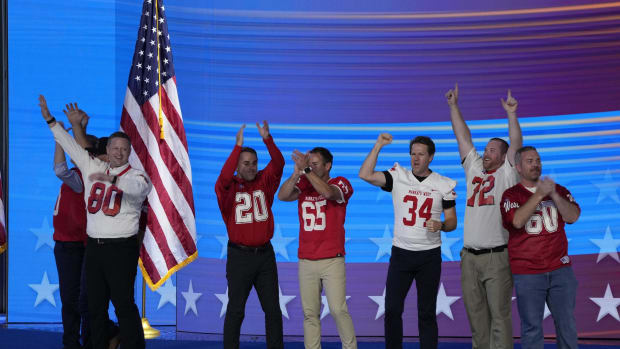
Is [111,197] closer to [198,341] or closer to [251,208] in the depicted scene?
[251,208]

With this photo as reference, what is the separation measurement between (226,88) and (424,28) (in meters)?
1.74

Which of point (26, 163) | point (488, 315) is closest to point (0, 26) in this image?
point (26, 163)

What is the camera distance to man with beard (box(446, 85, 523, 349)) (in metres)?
4.50

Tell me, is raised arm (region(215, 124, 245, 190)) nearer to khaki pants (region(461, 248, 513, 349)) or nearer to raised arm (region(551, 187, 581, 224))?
khaki pants (region(461, 248, 513, 349))

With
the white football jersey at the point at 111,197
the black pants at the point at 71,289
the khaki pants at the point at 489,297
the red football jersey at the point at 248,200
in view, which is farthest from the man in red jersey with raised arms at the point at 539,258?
the black pants at the point at 71,289

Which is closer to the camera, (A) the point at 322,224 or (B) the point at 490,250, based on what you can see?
(B) the point at 490,250

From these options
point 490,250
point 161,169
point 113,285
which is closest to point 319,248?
point 490,250

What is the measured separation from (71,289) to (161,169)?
1131mm

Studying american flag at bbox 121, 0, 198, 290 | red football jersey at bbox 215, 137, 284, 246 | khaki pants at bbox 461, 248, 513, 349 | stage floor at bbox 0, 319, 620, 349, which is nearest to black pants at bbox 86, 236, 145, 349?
red football jersey at bbox 215, 137, 284, 246

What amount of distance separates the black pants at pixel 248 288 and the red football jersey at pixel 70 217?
43.4 inches

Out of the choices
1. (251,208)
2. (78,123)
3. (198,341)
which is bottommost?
(198,341)

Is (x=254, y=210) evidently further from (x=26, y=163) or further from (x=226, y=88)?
(x=26, y=163)

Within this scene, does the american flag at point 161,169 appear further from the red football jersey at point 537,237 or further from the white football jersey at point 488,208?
the red football jersey at point 537,237

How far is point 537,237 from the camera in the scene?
4.14m
